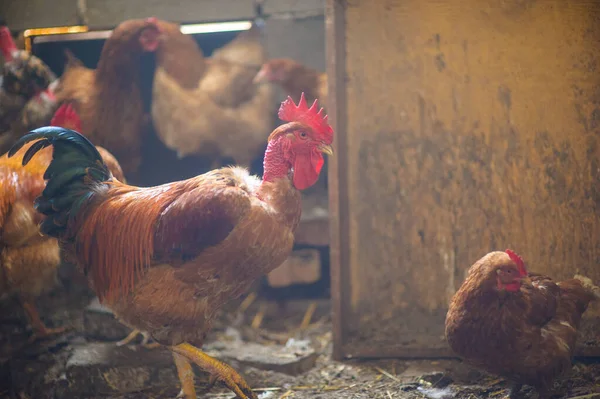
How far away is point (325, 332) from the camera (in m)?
4.74

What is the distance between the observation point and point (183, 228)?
2.84m

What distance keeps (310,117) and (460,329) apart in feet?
4.46

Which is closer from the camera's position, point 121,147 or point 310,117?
point 310,117

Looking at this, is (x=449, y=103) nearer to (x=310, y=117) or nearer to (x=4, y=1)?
(x=310, y=117)

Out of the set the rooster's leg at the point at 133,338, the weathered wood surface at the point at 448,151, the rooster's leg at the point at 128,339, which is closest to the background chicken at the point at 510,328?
the weathered wood surface at the point at 448,151

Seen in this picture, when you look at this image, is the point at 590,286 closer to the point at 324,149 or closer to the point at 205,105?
the point at 324,149

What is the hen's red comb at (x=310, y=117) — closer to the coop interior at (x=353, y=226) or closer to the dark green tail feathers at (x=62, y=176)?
the coop interior at (x=353, y=226)

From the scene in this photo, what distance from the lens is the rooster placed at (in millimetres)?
2854

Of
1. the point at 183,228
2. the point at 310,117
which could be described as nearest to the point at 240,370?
the point at 183,228

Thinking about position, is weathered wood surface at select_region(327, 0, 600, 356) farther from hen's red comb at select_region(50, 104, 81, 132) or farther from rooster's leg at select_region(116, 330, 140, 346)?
hen's red comb at select_region(50, 104, 81, 132)

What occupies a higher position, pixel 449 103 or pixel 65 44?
pixel 65 44

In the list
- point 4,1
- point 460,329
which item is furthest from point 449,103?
point 4,1

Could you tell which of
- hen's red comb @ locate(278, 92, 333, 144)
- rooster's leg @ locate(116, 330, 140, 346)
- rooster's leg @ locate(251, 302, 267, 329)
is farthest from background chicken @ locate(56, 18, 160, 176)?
hen's red comb @ locate(278, 92, 333, 144)

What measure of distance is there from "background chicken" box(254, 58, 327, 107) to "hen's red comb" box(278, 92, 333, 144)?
248 cm
